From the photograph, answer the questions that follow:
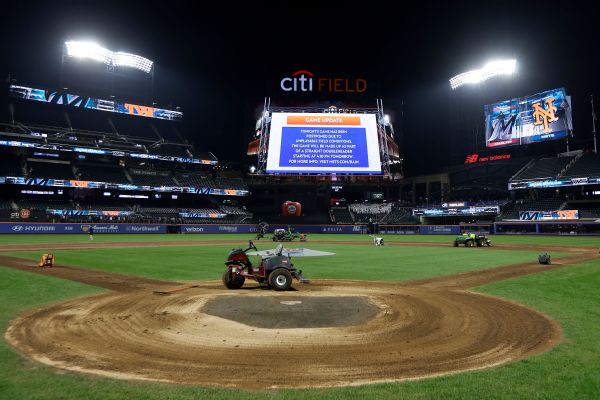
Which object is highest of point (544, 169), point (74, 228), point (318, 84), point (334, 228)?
point (318, 84)

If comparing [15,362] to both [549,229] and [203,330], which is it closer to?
[203,330]

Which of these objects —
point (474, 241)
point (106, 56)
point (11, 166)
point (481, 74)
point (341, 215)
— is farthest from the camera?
point (341, 215)

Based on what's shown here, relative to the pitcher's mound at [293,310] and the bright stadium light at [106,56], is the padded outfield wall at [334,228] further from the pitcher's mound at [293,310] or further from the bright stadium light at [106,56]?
the pitcher's mound at [293,310]

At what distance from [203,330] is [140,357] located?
5.34 ft

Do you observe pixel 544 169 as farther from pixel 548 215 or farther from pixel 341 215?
pixel 341 215

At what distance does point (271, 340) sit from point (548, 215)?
2195 inches

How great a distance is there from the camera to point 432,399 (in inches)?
174

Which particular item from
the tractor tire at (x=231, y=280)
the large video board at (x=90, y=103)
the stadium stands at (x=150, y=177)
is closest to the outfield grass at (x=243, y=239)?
the stadium stands at (x=150, y=177)

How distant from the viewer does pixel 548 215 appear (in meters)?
52.2

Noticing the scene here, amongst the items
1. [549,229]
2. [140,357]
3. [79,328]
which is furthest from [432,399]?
[549,229]

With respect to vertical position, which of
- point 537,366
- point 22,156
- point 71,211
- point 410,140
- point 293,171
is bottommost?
point 537,366

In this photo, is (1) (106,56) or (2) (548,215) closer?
(2) (548,215)

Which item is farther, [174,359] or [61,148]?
[61,148]

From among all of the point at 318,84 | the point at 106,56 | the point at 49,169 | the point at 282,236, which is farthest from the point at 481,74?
the point at 49,169
